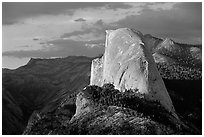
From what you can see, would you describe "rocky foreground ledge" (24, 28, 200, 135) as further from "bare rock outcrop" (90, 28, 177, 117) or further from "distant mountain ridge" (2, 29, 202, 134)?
"distant mountain ridge" (2, 29, 202, 134)

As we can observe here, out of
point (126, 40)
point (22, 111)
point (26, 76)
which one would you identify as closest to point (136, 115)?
point (126, 40)

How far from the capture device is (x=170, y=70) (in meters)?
79.2

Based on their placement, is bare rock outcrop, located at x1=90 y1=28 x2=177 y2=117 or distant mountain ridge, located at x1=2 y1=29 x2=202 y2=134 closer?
bare rock outcrop, located at x1=90 y1=28 x2=177 y2=117

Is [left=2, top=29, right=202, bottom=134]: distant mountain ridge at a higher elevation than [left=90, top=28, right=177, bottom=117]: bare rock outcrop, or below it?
below

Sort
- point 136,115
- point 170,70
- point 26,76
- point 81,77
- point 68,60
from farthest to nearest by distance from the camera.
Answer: point 68,60 → point 26,76 → point 81,77 → point 170,70 → point 136,115

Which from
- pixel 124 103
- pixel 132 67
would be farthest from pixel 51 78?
pixel 124 103

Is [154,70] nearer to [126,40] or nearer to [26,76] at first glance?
[126,40]

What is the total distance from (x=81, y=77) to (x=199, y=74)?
208ft

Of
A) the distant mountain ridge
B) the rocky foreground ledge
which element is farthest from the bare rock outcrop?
the distant mountain ridge

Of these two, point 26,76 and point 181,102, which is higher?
point 181,102

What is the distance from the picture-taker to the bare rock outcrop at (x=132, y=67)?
5450 cm

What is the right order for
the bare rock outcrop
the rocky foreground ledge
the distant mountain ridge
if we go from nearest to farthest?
the rocky foreground ledge
the bare rock outcrop
the distant mountain ridge

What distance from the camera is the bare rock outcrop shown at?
54.5 m

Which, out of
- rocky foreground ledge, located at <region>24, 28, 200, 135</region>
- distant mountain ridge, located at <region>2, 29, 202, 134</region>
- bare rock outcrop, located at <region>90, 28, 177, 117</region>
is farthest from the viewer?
distant mountain ridge, located at <region>2, 29, 202, 134</region>
